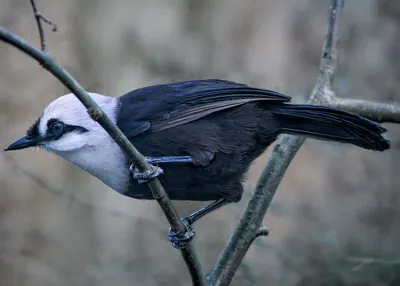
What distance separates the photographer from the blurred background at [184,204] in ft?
16.9

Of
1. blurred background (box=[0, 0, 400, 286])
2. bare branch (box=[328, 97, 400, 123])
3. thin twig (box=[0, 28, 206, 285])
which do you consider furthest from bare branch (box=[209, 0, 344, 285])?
blurred background (box=[0, 0, 400, 286])

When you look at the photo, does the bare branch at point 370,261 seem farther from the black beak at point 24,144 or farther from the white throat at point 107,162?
A: the black beak at point 24,144

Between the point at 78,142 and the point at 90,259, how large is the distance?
3987 mm

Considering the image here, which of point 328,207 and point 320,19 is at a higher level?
point 320,19

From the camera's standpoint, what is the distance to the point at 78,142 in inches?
124

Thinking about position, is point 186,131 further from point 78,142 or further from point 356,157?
point 356,157

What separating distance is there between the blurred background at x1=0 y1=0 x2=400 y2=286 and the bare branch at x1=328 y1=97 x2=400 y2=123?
4.79 ft

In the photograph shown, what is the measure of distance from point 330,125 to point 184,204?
3.30 m

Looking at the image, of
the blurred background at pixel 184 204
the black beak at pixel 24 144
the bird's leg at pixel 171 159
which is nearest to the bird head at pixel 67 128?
the black beak at pixel 24 144

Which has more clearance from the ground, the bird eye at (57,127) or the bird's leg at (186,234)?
the bird eye at (57,127)

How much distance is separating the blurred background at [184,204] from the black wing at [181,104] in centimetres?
169

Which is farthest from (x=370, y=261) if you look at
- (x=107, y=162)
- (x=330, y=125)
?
(x=107, y=162)

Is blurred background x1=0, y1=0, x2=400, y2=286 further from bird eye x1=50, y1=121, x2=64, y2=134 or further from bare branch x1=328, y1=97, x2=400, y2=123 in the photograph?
bird eye x1=50, y1=121, x2=64, y2=134

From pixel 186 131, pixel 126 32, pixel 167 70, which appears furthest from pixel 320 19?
pixel 186 131
